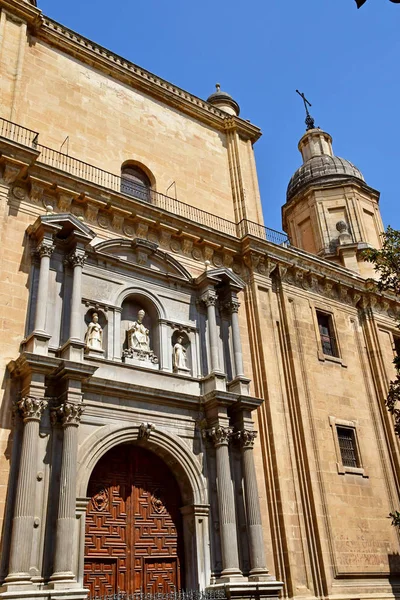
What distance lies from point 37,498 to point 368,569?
8.46 m

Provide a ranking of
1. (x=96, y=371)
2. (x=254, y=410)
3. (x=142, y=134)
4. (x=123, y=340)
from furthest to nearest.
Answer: (x=142, y=134) < (x=254, y=410) < (x=123, y=340) < (x=96, y=371)

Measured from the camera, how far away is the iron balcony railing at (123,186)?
1366cm

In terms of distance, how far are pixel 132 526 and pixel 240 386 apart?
3879 mm

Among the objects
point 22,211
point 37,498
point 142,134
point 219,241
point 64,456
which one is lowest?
point 37,498

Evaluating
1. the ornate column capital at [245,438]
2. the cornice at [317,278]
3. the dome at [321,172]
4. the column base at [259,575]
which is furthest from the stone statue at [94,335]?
the dome at [321,172]

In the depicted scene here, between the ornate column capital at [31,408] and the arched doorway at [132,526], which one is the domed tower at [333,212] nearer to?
the arched doorway at [132,526]

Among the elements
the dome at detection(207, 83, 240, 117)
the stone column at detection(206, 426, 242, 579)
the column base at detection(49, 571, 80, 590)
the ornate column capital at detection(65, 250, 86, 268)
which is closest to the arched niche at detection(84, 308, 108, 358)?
the ornate column capital at detection(65, 250, 86, 268)

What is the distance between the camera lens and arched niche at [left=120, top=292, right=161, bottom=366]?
13.4m

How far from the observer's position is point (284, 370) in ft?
50.6

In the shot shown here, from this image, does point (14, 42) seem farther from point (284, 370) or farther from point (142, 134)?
point (284, 370)

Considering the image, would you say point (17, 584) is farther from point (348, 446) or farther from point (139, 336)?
point (348, 446)

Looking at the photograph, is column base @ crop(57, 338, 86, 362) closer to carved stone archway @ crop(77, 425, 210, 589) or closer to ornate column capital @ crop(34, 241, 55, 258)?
carved stone archway @ crop(77, 425, 210, 589)

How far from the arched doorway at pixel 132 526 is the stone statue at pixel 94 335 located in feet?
6.90

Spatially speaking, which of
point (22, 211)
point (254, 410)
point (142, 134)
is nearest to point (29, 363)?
point (22, 211)
